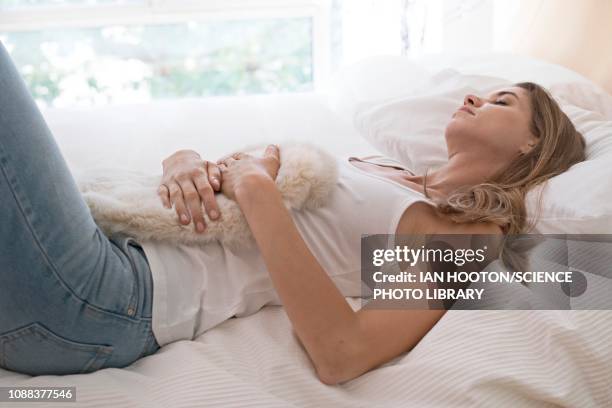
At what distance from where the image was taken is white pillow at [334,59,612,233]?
100 centimetres

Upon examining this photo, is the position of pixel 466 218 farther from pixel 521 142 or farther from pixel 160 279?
pixel 160 279

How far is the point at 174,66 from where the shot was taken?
12.9 ft

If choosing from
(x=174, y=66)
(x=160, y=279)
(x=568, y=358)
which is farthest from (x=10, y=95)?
(x=174, y=66)

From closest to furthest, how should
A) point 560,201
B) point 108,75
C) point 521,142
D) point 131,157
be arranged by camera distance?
point 560,201
point 521,142
point 131,157
point 108,75

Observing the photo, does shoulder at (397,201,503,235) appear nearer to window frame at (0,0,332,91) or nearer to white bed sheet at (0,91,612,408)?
white bed sheet at (0,91,612,408)

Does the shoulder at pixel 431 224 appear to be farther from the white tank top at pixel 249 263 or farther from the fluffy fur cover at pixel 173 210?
the fluffy fur cover at pixel 173 210

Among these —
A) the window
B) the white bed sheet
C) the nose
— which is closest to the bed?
the white bed sheet

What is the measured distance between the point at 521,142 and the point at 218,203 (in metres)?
0.66

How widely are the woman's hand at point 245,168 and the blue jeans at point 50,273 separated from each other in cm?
22

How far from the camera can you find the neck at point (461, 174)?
1.26 metres

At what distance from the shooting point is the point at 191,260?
3.26ft

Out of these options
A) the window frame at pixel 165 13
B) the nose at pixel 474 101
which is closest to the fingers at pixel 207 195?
the nose at pixel 474 101

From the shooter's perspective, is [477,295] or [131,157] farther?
[131,157]

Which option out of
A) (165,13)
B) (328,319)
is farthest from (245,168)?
(165,13)
